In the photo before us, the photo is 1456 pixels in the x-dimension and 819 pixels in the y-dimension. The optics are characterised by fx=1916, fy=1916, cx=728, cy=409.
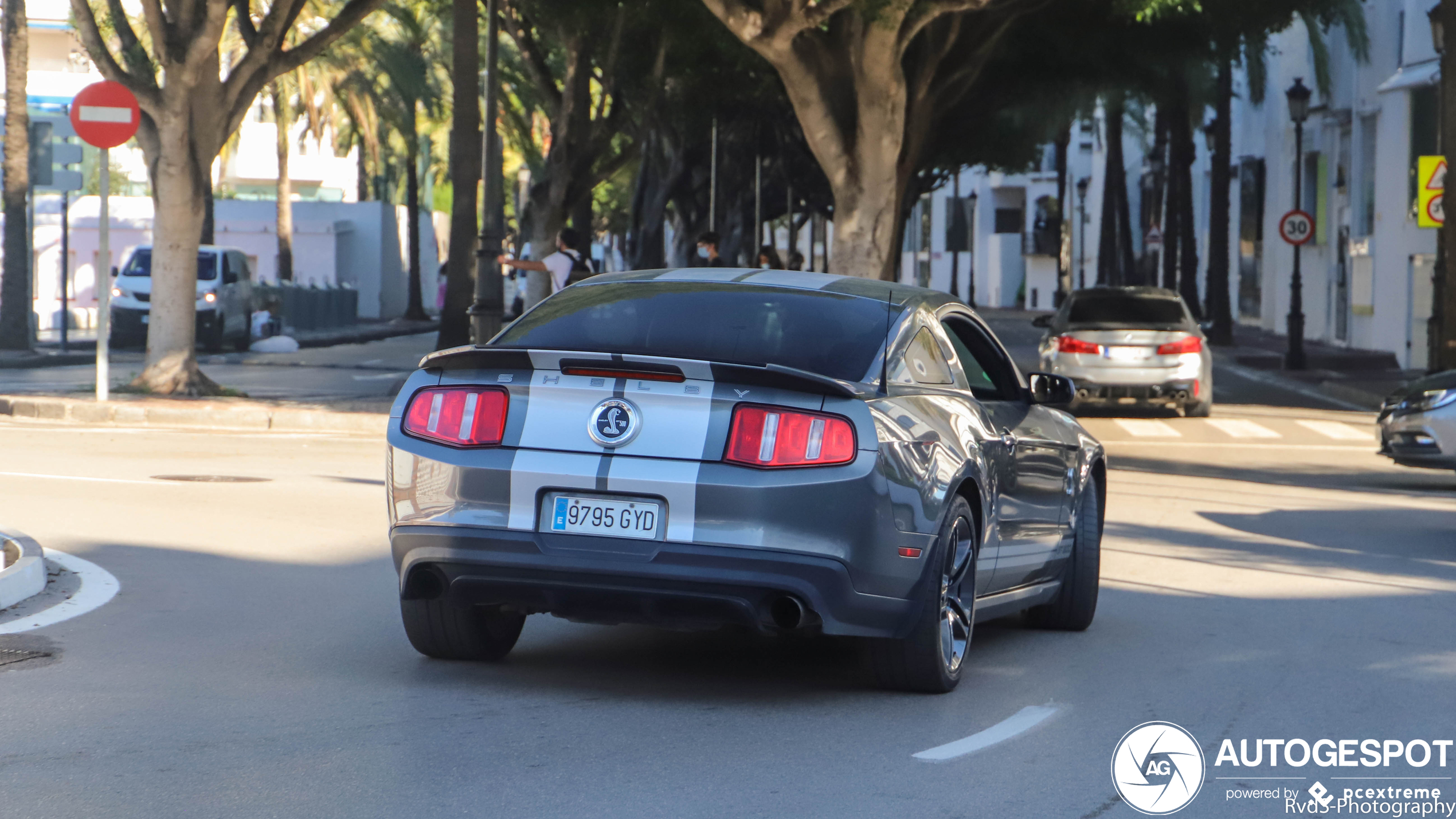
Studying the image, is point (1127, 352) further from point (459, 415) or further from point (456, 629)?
point (459, 415)

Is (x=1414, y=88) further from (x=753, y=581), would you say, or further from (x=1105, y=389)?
(x=753, y=581)

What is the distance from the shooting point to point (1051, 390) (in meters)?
8.12

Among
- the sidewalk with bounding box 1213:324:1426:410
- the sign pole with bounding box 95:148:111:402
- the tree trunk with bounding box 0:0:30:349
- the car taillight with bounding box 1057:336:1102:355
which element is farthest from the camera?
the tree trunk with bounding box 0:0:30:349

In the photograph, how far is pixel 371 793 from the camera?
516 centimetres

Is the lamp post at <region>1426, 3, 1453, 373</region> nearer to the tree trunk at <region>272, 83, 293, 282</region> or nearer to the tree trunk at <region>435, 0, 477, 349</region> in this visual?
the tree trunk at <region>435, 0, 477, 349</region>

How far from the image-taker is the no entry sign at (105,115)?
1819 cm

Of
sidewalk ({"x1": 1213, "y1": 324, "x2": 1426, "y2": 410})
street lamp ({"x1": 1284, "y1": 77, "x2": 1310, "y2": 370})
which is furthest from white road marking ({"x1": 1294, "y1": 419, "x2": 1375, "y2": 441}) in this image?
street lamp ({"x1": 1284, "y1": 77, "x2": 1310, "y2": 370})

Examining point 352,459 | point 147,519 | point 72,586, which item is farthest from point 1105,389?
point 72,586

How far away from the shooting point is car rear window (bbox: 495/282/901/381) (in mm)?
6859

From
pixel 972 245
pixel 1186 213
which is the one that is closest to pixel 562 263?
pixel 1186 213

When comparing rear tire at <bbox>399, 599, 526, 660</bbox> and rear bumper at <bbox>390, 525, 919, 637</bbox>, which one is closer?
rear bumper at <bbox>390, 525, 919, 637</bbox>

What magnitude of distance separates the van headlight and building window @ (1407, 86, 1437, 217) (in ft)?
72.0

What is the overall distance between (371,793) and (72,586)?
4.15 m

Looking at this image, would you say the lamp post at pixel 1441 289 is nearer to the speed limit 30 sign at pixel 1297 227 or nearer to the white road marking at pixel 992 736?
the speed limit 30 sign at pixel 1297 227
